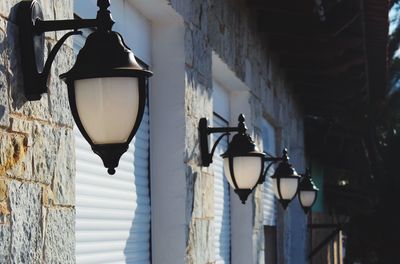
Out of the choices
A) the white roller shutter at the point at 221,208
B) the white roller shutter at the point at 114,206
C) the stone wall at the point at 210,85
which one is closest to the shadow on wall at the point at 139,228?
the white roller shutter at the point at 114,206

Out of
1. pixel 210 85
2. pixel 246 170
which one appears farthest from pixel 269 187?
pixel 246 170

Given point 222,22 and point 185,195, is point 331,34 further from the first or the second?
point 185,195

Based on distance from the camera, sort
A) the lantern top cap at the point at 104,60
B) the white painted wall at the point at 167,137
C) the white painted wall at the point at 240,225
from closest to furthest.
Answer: the lantern top cap at the point at 104,60 < the white painted wall at the point at 167,137 < the white painted wall at the point at 240,225

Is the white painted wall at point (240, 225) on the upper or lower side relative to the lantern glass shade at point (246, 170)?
lower

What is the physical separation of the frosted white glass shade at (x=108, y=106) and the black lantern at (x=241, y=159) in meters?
2.45

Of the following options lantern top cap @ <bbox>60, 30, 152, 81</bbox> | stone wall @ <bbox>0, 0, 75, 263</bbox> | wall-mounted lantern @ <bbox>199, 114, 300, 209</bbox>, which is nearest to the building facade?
stone wall @ <bbox>0, 0, 75, 263</bbox>

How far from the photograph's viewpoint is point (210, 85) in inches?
211

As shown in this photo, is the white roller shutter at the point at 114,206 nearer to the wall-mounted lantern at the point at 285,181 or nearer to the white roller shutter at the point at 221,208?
the white roller shutter at the point at 221,208

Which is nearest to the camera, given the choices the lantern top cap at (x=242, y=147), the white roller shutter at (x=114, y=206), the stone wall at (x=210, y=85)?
the white roller shutter at (x=114, y=206)

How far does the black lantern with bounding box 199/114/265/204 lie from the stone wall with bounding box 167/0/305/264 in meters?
0.11

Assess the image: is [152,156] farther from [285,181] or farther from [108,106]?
[285,181]

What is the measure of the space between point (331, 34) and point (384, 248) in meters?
10.2

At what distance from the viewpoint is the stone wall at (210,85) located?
471cm

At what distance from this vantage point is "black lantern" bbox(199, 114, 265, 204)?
4.91 meters
